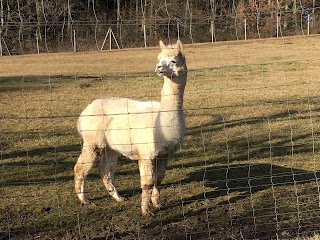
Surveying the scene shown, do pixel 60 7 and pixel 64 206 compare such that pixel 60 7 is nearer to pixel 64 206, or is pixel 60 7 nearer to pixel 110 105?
pixel 110 105

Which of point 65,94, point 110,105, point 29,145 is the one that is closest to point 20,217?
point 110,105

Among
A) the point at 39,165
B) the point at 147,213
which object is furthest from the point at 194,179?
the point at 39,165

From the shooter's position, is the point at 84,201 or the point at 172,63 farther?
the point at 84,201

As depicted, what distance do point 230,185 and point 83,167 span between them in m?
1.98

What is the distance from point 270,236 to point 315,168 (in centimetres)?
267

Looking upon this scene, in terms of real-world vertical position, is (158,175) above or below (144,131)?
below

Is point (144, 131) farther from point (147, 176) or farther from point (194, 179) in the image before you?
point (194, 179)

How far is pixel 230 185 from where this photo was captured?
659cm

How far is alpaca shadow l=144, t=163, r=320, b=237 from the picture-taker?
5566 mm

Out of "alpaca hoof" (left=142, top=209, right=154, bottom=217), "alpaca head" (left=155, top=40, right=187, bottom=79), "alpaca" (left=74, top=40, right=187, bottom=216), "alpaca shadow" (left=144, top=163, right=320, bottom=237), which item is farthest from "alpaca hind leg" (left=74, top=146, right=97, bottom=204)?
"alpaca head" (left=155, top=40, right=187, bottom=79)

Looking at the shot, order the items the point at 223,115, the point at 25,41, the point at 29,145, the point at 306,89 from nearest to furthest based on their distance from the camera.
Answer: the point at 25,41 < the point at 29,145 < the point at 223,115 < the point at 306,89

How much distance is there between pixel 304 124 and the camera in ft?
32.9

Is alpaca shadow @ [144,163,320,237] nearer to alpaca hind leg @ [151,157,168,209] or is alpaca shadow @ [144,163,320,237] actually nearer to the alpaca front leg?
alpaca hind leg @ [151,157,168,209]

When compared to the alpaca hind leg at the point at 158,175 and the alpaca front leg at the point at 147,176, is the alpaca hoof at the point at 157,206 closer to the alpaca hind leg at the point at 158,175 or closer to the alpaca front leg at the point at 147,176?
the alpaca hind leg at the point at 158,175
